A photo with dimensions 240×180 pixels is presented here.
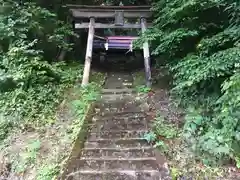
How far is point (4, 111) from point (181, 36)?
12.7 ft

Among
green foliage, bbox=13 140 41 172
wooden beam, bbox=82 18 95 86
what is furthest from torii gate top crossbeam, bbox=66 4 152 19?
green foliage, bbox=13 140 41 172

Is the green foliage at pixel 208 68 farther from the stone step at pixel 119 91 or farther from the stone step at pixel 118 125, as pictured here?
the stone step at pixel 119 91

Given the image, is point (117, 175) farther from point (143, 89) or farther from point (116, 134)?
point (143, 89)

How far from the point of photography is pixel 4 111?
236 inches

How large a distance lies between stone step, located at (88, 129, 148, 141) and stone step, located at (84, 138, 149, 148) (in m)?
0.13

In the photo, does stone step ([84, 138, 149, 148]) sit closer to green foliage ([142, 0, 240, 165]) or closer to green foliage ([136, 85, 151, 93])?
green foliage ([142, 0, 240, 165])

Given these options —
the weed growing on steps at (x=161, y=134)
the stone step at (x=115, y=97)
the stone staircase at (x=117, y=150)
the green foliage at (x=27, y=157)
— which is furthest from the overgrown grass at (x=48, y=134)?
the weed growing on steps at (x=161, y=134)

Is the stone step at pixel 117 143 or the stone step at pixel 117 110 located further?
the stone step at pixel 117 110

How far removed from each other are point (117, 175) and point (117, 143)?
0.89 m

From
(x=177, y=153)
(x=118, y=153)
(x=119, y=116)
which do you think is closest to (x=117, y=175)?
(x=118, y=153)

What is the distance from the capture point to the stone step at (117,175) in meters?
4.03

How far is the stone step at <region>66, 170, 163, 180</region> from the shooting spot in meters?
4.03

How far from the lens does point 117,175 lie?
4.09 meters

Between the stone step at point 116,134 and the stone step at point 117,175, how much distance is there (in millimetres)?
1013
